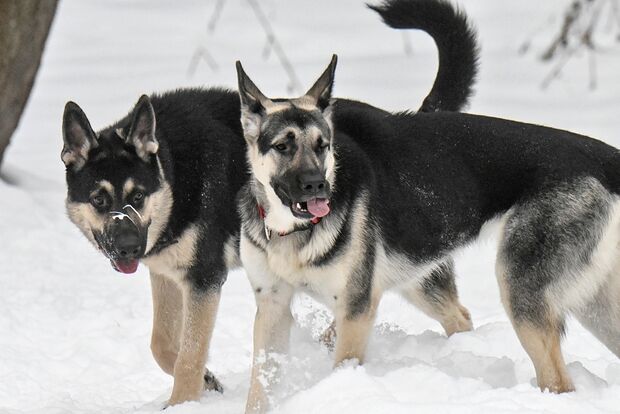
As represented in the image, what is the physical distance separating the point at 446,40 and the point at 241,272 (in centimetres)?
312

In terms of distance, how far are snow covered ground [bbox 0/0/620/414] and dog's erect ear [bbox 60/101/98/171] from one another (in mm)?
1342

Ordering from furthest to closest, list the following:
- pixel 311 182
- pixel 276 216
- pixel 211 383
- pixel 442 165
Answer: pixel 211 383
pixel 442 165
pixel 276 216
pixel 311 182

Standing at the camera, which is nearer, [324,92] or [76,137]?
[324,92]

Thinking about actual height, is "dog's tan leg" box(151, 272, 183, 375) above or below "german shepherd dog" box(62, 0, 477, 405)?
below

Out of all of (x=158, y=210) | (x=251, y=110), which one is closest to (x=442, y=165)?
(x=251, y=110)

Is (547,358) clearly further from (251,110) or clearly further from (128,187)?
(128,187)

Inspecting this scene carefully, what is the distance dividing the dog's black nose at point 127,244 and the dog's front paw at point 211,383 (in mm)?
1002

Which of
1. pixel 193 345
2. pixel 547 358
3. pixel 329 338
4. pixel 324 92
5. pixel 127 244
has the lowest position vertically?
pixel 193 345

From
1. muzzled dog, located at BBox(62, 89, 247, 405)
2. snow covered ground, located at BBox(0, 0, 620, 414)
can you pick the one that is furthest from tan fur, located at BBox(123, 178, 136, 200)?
snow covered ground, located at BBox(0, 0, 620, 414)

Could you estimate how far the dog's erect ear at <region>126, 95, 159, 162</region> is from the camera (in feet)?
19.3

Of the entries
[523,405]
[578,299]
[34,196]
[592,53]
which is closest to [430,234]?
[578,299]

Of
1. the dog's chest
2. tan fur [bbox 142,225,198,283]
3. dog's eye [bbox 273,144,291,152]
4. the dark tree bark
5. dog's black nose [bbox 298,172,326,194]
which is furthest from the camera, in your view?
the dark tree bark

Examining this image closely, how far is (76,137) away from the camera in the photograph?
19.1 feet

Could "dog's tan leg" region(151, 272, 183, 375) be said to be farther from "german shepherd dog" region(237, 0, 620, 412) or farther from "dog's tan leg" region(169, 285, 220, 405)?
"german shepherd dog" region(237, 0, 620, 412)
